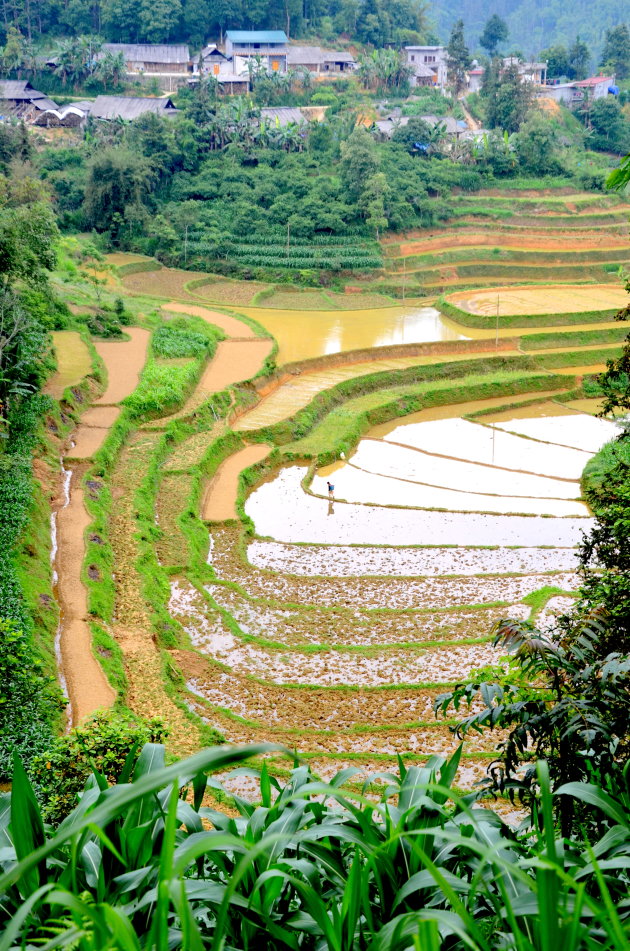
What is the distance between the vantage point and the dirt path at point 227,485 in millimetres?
20594

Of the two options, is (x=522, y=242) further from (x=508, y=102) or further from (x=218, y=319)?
(x=218, y=319)

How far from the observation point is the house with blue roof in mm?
60906

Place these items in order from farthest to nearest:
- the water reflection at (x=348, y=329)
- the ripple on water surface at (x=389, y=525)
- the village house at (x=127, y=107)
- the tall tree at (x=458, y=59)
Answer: the tall tree at (x=458, y=59), the village house at (x=127, y=107), the water reflection at (x=348, y=329), the ripple on water surface at (x=389, y=525)

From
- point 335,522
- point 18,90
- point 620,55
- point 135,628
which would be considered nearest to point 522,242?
point 335,522

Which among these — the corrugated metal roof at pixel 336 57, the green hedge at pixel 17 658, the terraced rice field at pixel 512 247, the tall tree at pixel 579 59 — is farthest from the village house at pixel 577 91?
the green hedge at pixel 17 658

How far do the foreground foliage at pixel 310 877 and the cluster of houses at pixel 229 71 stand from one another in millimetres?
52739

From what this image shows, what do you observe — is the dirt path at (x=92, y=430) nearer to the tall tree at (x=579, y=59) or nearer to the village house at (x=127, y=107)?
the village house at (x=127, y=107)

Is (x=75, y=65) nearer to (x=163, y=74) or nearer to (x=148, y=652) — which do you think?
(x=163, y=74)

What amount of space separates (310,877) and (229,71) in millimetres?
63315

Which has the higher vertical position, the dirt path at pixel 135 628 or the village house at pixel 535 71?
the village house at pixel 535 71

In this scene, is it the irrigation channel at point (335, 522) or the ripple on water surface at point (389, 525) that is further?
the ripple on water surface at point (389, 525)

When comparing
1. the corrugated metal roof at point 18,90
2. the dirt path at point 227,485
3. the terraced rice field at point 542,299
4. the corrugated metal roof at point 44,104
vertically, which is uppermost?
the corrugated metal roof at point 18,90

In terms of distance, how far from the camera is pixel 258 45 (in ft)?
201

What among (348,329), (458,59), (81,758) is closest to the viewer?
(81,758)
